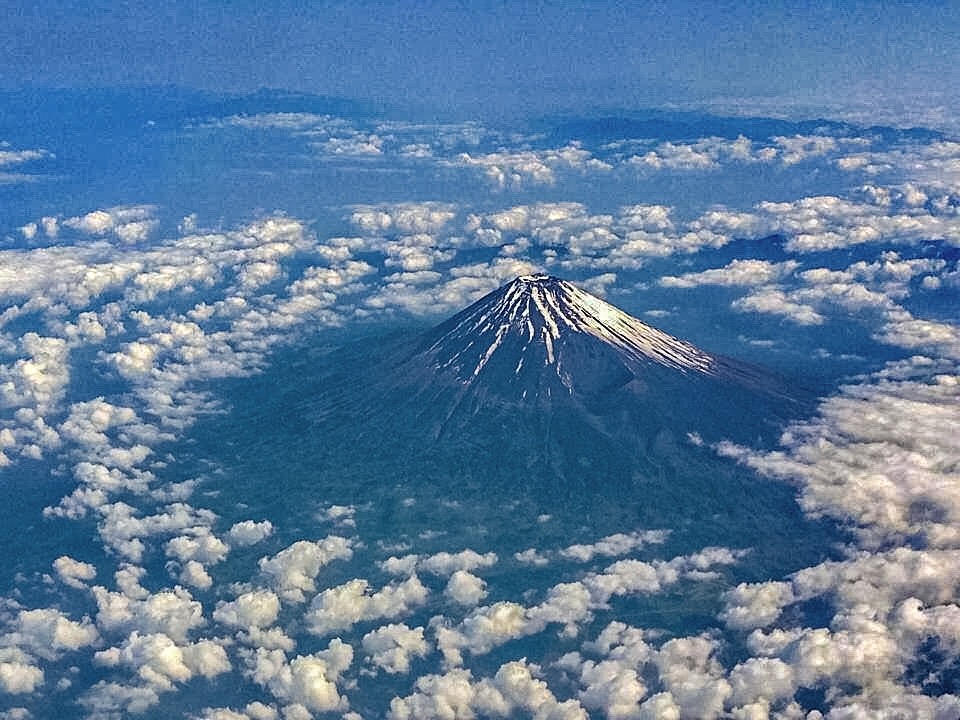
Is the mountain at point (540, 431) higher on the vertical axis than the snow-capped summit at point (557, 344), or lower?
lower

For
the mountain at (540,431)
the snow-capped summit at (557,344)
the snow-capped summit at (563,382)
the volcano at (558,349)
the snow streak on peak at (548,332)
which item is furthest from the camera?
the snow streak on peak at (548,332)

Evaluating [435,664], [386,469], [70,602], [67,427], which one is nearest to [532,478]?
[386,469]

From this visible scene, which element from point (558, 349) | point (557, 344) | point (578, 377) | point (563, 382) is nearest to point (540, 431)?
point (563, 382)

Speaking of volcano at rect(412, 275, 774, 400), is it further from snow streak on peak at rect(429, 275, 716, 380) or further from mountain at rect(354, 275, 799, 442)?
mountain at rect(354, 275, 799, 442)

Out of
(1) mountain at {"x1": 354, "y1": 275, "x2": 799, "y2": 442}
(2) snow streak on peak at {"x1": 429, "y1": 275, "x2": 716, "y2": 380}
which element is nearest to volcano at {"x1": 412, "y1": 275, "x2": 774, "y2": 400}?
(2) snow streak on peak at {"x1": 429, "y1": 275, "x2": 716, "y2": 380}

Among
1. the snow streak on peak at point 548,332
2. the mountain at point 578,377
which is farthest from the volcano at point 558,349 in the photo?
the mountain at point 578,377

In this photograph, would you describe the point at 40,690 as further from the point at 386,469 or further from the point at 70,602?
the point at 386,469

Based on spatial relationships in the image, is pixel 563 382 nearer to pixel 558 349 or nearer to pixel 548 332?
pixel 558 349

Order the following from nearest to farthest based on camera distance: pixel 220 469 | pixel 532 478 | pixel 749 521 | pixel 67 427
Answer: pixel 749 521 → pixel 532 478 → pixel 220 469 → pixel 67 427

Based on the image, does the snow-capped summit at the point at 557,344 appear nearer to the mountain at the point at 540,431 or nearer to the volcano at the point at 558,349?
the volcano at the point at 558,349
